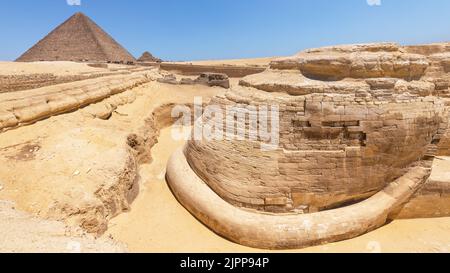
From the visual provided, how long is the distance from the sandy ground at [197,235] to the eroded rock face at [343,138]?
70cm

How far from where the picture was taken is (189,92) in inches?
570

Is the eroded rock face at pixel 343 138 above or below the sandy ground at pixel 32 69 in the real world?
below

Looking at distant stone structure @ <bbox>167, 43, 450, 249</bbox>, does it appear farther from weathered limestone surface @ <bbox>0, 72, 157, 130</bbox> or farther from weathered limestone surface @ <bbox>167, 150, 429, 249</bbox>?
weathered limestone surface @ <bbox>0, 72, 157, 130</bbox>

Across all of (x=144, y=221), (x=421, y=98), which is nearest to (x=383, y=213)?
(x=421, y=98)

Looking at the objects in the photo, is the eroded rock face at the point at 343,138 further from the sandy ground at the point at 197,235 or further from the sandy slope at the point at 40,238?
the sandy slope at the point at 40,238

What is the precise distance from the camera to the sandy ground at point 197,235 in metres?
4.70

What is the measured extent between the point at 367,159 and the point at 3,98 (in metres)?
7.37

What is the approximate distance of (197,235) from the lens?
16.8 feet

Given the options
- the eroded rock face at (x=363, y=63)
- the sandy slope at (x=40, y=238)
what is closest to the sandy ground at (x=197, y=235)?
the sandy slope at (x=40, y=238)

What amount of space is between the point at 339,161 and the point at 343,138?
0.40 m

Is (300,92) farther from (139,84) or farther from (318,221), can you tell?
(139,84)

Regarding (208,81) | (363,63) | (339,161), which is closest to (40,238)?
(339,161)

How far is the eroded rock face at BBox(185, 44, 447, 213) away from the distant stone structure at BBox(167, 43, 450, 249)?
2 centimetres

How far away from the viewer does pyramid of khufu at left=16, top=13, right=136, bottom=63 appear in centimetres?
2698
